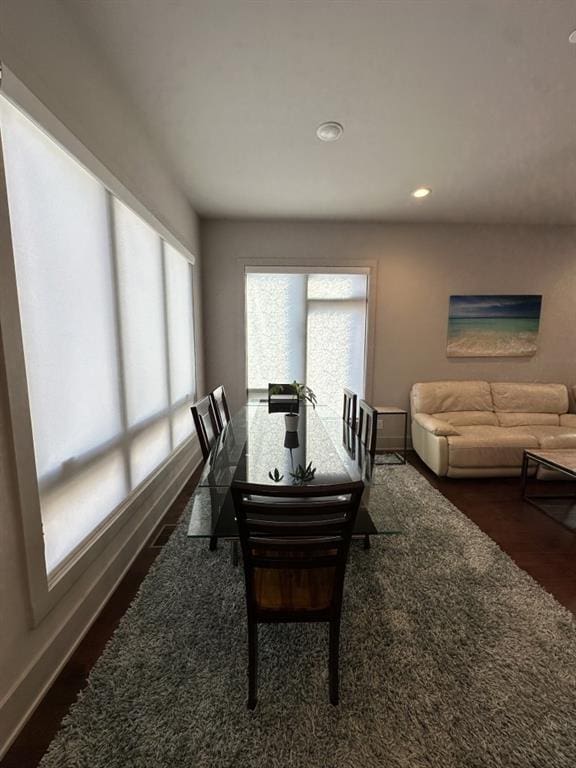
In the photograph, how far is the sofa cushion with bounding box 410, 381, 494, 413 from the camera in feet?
12.3

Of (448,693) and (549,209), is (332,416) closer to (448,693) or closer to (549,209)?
(448,693)

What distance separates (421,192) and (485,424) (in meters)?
2.66

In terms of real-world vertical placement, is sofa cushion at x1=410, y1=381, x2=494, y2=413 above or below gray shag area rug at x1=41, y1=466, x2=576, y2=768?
above

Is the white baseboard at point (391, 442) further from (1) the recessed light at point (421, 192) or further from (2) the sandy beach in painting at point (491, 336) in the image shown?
(1) the recessed light at point (421, 192)

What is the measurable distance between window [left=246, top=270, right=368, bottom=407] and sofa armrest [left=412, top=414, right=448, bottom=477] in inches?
35.6

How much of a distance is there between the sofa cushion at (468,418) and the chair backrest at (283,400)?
1870 millimetres

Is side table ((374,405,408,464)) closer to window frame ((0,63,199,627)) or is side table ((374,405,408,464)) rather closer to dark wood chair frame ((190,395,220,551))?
dark wood chair frame ((190,395,220,551))

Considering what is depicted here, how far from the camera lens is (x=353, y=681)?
1.23m

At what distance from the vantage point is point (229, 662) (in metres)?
1.30

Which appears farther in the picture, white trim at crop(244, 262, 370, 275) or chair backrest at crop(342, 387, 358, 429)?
white trim at crop(244, 262, 370, 275)

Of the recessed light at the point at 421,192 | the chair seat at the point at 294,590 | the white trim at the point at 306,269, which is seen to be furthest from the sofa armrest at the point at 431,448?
the recessed light at the point at 421,192

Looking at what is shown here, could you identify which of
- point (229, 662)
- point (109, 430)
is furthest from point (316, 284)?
point (229, 662)

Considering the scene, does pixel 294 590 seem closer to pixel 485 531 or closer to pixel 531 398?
pixel 485 531

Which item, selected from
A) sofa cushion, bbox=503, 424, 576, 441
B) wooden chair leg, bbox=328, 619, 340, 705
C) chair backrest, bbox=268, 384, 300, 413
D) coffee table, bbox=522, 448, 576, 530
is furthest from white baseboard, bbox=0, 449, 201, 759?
sofa cushion, bbox=503, 424, 576, 441
